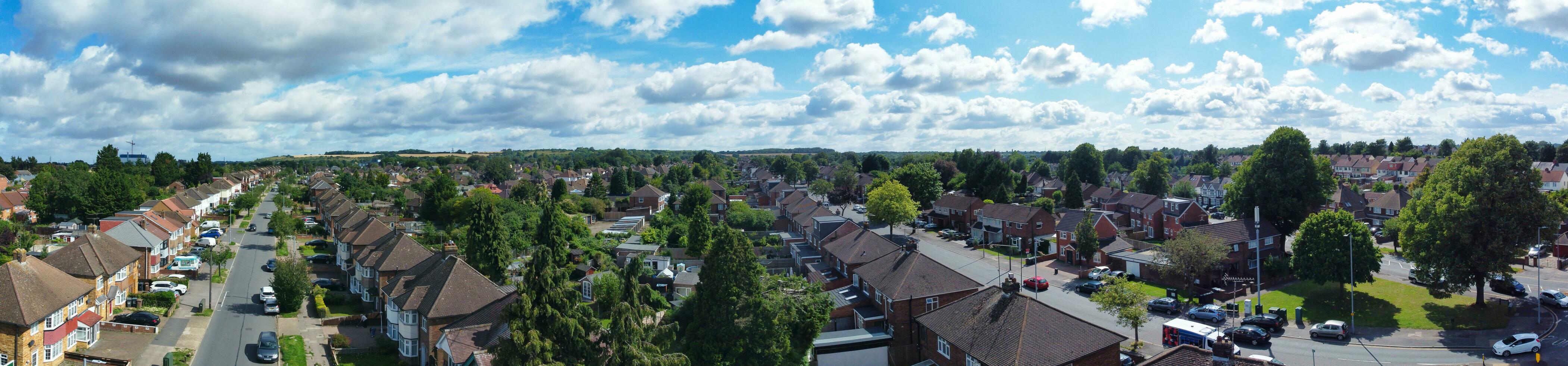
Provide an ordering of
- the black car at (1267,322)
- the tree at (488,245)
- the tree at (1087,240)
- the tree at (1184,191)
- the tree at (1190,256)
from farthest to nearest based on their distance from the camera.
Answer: the tree at (1184,191), the tree at (1087,240), the tree at (488,245), the tree at (1190,256), the black car at (1267,322)

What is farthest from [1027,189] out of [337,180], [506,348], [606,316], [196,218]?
[337,180]

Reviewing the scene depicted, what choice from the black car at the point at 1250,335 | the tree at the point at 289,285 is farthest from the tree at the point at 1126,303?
the tree at the point at 289,285

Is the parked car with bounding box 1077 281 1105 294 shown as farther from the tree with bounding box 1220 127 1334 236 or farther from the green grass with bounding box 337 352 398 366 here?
the green grass with bounding box 337 352 398 366

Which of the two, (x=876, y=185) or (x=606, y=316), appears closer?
(x=606, y=316)

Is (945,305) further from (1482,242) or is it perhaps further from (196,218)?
(196,218)

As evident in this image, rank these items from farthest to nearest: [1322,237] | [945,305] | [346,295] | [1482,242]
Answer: [346,295]
[1322,237]
[1482,242]
[945,305]

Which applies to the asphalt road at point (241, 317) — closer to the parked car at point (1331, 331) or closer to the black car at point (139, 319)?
the black car at point (139, 319)
